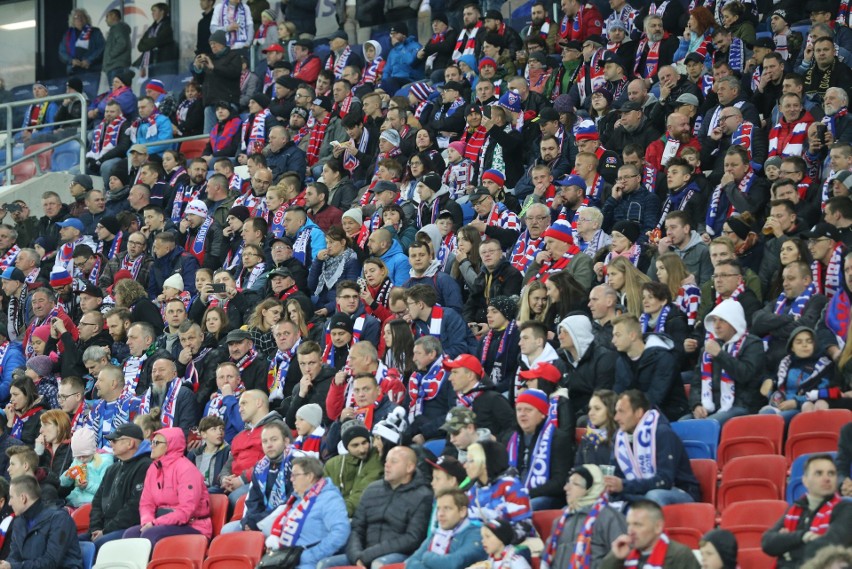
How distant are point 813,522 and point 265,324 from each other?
6.02m

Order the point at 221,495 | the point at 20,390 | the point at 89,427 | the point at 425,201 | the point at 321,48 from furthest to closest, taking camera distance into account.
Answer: the point at 321,48
the point at 425,201
the point at 20,390
the point at 89,427
the point at 221,495

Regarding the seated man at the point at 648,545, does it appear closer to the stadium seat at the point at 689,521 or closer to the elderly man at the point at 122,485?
the stadium seat at the point at 689,521

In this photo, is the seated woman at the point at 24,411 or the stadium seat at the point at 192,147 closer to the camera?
the seated woman at the point at 24,411

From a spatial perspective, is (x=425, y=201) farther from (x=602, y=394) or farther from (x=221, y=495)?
(x=602, y=394)

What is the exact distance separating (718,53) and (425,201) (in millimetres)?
3262

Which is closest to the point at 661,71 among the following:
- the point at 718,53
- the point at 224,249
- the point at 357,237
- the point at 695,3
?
the point at 718,53

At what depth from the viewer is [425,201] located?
527 inches

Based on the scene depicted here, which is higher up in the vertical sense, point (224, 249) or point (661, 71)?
point (661, 71)

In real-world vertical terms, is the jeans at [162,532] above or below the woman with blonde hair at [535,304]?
below

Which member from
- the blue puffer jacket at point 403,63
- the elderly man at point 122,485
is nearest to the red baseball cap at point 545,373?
the elderly man at point 122,485

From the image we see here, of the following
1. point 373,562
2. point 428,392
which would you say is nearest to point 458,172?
point 428,392

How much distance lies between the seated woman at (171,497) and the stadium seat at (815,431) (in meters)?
3.94

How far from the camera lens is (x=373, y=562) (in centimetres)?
864

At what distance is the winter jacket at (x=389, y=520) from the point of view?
8.67 meters
